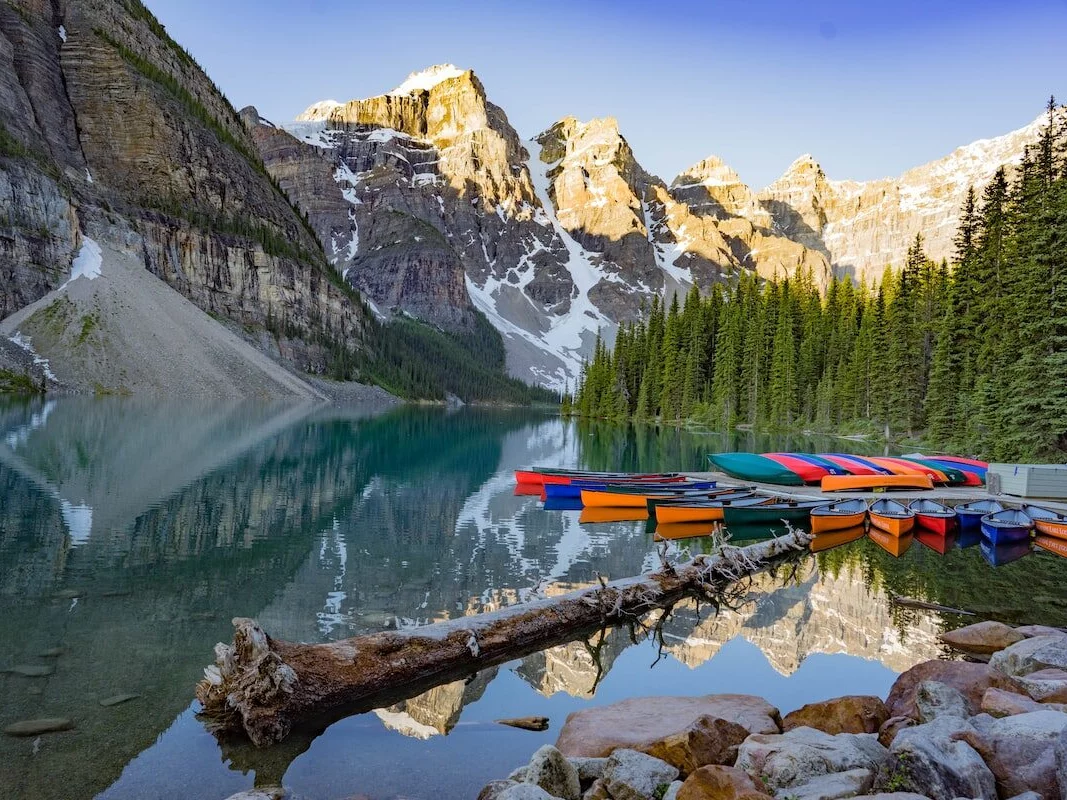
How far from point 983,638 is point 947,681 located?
438 centimetres

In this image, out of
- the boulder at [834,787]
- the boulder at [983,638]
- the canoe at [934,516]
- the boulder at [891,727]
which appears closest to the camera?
the boulder at [834,787]

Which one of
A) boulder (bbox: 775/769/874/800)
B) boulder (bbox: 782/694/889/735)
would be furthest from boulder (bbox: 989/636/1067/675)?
boulder (bbox: 775/769/874/800)

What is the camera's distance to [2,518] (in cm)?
2042

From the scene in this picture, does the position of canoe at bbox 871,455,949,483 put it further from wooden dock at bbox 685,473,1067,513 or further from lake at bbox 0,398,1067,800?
lake at bbox 0,398,1067,800

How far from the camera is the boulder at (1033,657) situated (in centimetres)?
973

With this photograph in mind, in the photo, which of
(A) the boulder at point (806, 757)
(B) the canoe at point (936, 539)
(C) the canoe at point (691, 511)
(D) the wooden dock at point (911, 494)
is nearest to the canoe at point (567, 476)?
(D) the wooden dock at point (911, 494)

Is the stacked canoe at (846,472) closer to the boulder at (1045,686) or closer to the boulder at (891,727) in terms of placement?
the boulder at (1045,686)

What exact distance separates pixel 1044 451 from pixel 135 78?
181978 millimetres

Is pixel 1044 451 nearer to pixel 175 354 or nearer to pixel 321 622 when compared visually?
pixel 321 622

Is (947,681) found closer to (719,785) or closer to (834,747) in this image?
(834,747)

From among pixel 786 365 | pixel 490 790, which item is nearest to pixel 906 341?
pixel 786 365

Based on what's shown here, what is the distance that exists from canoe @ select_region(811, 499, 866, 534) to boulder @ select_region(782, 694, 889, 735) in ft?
52.3

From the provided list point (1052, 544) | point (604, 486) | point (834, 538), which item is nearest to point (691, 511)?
point (834, 538)

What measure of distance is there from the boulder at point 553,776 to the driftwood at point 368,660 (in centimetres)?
372
